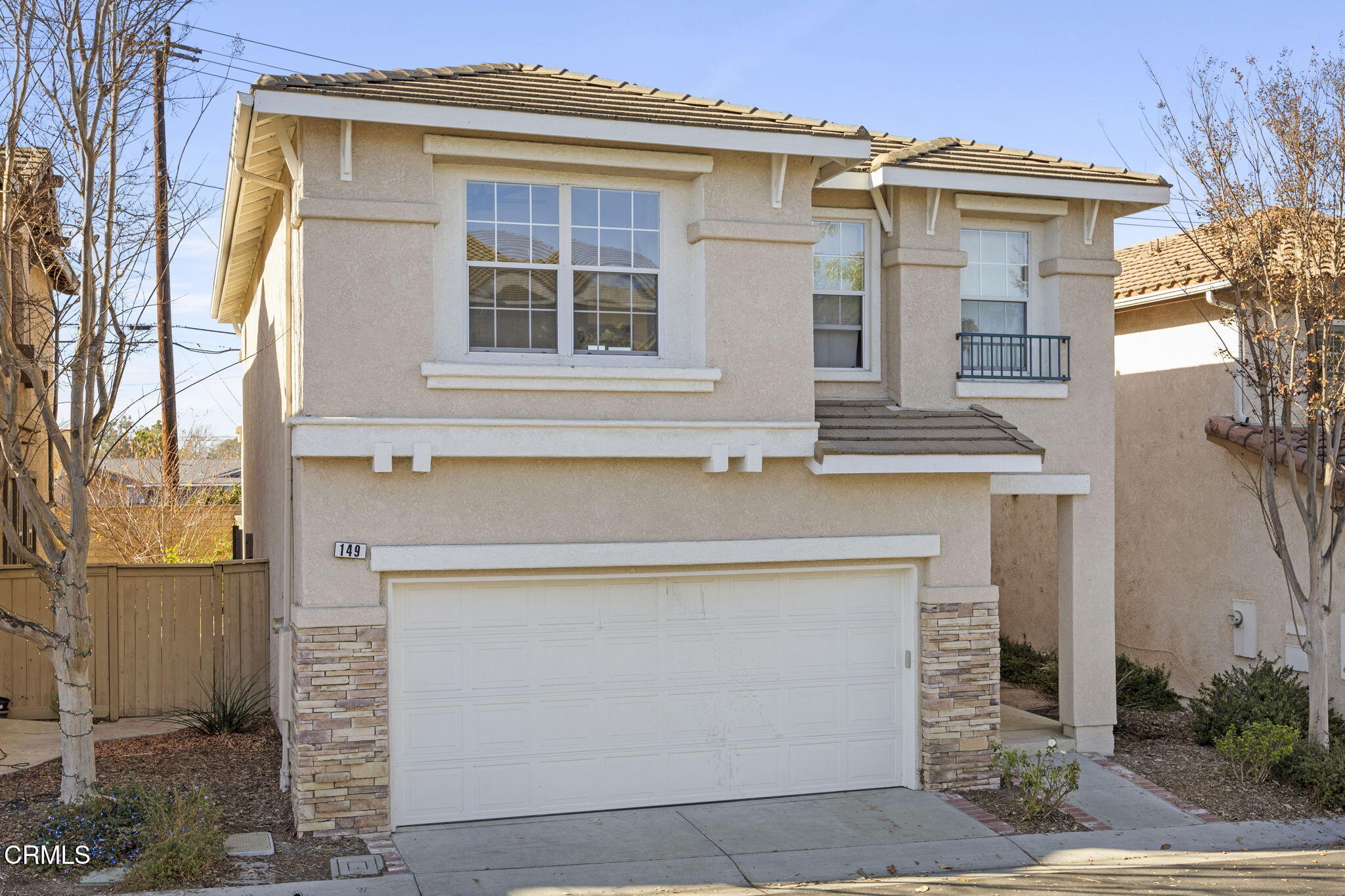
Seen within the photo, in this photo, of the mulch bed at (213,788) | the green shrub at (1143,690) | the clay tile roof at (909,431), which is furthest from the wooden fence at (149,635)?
the green shrub at (1143,690)

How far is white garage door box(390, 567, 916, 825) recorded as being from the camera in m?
9.48

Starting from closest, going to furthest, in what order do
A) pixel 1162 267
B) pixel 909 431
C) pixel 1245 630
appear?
1. pixel 909 431
2. pixel 1245 630
3. pixel 1162 267

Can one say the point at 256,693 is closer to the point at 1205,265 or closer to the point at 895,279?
the point at 895,279

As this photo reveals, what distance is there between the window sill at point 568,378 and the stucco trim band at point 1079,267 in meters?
4.34

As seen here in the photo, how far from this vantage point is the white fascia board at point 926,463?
394 inches

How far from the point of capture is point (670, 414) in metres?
9.81

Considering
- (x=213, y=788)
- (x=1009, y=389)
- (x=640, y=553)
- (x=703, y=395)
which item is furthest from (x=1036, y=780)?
(x=213, y=788)

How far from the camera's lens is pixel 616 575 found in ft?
32.5

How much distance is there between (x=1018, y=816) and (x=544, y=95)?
24.1 ft

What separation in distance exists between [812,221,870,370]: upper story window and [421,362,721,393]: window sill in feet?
7.03

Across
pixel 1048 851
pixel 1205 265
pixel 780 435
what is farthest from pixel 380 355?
pixel 1205 265

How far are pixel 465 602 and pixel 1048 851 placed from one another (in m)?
5.09

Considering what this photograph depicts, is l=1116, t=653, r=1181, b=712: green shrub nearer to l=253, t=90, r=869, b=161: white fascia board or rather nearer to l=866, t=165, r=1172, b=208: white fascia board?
l=866, t=165, r=1172, b=208: white fascia board

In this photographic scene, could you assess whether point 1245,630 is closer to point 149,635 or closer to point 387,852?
point 387,852
